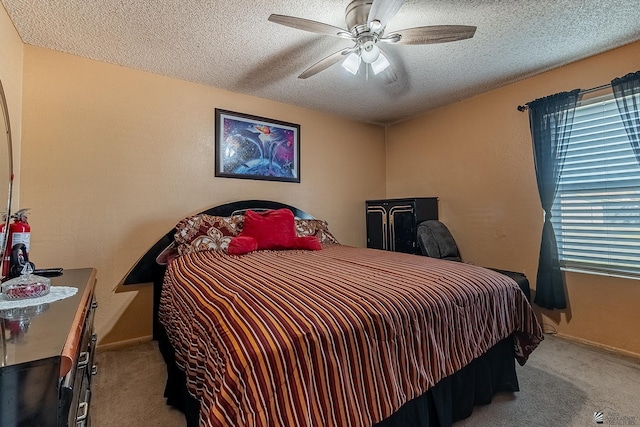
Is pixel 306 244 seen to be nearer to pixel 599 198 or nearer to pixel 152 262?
pixel 152 262

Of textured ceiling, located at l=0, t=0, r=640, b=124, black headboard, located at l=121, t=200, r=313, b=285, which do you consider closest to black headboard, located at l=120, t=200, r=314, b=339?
black headboard, located at l=121, t=200, r=313, b=285

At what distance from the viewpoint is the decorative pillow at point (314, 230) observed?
3.02m

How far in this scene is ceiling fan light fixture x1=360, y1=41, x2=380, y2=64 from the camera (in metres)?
1.89

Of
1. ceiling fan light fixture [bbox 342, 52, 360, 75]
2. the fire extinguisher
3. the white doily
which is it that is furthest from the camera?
ceiling fan light fixture [bbox 342, 52, 360, 75]

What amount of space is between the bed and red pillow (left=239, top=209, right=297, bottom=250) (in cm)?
48

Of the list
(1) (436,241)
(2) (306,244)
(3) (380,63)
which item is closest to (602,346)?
(1) (436,241)

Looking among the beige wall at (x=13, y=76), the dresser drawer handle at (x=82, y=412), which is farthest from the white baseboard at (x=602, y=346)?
the beige wall at (x=13, y=76)

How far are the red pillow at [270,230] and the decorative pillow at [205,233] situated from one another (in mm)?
143

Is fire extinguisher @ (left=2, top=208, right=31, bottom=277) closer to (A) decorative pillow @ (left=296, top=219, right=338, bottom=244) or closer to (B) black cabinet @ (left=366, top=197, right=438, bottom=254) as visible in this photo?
(A) decorative pillow @ (left=296, top=219, right=338, bottom=244)

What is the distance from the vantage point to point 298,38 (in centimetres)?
216

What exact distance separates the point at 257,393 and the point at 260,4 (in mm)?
2121

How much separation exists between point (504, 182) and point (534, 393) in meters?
2.03

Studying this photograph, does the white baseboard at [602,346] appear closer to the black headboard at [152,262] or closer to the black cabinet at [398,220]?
the black cabinet at [398,220]

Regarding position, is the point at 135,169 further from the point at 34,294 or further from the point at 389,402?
the point at 389,402
